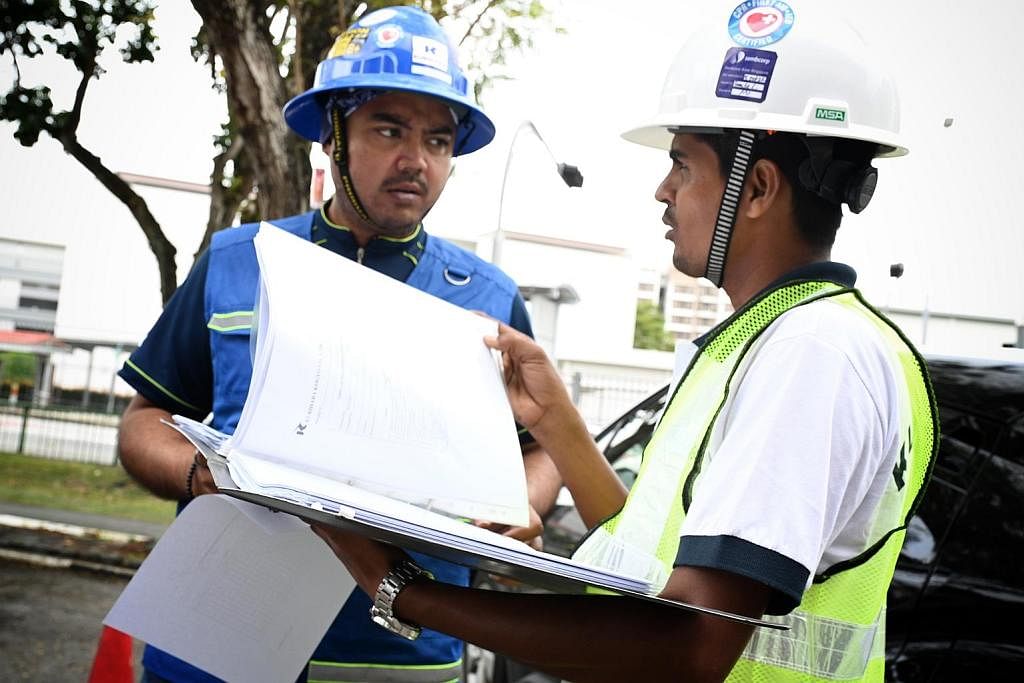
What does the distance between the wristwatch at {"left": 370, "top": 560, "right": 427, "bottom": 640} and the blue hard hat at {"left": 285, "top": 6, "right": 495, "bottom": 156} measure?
139cm

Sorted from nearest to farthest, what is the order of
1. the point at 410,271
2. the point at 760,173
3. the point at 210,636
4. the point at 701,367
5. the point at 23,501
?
the point at 701,367, the point at 760,173, the point at 210,636, the point at 410,271, the point at 23,501

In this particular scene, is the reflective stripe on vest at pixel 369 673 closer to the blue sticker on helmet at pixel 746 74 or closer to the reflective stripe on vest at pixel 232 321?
the reflective stripe on vest at pixel 232 321

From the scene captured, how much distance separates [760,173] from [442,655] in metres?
1.29

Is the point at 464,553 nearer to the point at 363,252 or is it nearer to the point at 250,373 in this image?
the point at 250,373

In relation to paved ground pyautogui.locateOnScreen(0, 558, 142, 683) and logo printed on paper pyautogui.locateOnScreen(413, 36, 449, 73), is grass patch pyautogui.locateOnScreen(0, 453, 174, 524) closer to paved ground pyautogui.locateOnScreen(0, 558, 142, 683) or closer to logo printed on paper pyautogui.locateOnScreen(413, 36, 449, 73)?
paved ground pyautogui.locateOnScreen(0, 558, 142, 683)

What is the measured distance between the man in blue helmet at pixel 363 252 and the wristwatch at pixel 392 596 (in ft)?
2.76

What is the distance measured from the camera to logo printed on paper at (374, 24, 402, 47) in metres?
2.64

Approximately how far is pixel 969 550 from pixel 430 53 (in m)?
1.83

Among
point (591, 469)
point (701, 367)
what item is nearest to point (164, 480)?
point (591, 469)

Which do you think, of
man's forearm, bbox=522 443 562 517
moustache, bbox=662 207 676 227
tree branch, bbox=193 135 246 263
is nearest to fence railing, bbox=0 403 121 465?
tree branch, bbox=193 135 246 263

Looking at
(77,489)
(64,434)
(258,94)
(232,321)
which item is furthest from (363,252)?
(64,434)

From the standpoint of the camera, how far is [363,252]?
2707mm

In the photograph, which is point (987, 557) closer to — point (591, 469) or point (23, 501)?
point (591, 469)

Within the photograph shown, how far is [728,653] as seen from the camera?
1.34 meters
